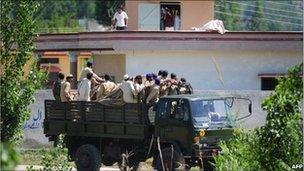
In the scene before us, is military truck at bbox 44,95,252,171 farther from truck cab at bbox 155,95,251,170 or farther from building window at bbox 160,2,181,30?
building window at bbox 160,2,181,30

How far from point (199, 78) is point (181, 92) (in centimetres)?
1305

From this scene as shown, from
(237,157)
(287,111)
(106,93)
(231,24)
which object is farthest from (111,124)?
(231,24)

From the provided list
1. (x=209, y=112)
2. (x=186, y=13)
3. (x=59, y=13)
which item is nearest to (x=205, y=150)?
(x=209, y=112)

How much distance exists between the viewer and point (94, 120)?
2108 centimetres

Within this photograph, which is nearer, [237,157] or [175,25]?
[237,157]

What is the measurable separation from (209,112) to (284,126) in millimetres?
7980

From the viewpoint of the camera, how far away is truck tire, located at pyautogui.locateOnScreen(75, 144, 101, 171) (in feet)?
68.8

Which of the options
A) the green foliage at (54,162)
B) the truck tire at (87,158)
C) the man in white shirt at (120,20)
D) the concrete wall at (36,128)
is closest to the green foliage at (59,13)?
the man in white shirt at (120,20)

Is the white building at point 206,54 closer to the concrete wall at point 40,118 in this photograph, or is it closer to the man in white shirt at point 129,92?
the concrete wall at point 40,118

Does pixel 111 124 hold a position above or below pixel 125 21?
below

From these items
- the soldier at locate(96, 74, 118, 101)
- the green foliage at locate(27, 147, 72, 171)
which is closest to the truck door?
the soldier at locate(96, 74, 118, 101)

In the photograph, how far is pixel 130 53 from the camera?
34188 millimetres

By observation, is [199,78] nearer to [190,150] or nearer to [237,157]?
[190,150]

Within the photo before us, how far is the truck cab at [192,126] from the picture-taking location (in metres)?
18.8
